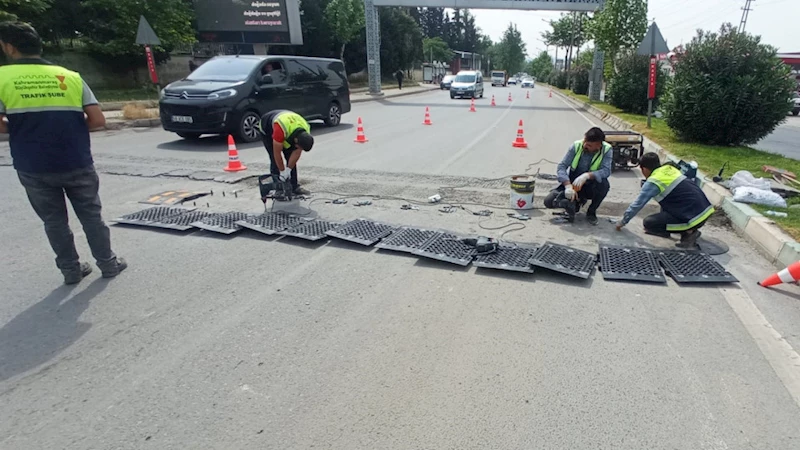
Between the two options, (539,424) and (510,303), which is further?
(510,303)

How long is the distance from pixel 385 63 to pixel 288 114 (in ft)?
162

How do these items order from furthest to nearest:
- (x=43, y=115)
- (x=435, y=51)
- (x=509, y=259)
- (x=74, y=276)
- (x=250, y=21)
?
(x=435, y=51) < (x=250, y=21) < (x=509, y=259) < (x=74, y=276) < (x=43, y=115)

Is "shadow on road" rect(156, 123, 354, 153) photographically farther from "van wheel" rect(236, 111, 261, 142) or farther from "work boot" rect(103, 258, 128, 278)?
"work boot" rect(103, 258, 128, 278)

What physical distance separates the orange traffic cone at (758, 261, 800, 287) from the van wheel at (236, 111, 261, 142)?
9.54 meters

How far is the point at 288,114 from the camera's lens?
595cm

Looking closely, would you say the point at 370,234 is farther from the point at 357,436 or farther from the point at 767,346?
the point at 767,346

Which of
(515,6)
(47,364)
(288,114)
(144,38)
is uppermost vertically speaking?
(515,6)

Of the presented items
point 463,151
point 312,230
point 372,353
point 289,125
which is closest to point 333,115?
point 463,151

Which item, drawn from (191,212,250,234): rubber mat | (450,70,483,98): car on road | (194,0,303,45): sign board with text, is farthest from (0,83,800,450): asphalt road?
(450,70,483,98): car on road

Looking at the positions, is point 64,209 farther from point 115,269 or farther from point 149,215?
point 149,215

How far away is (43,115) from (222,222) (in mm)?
1978

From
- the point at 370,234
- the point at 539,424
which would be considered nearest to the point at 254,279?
the point at 370,234

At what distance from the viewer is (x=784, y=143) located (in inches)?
550

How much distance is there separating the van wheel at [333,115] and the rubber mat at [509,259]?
10141 mm
